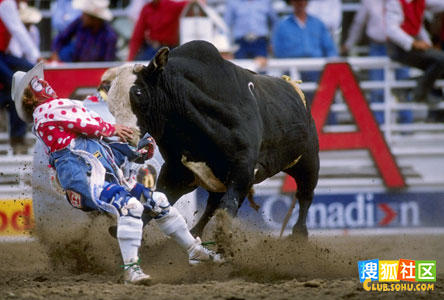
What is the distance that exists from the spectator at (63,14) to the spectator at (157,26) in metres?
0.88

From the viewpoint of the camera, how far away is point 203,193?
864cm

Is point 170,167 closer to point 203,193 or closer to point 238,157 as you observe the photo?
point 238,157

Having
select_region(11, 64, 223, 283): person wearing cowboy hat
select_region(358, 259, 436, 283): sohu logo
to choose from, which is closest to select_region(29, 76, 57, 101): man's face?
select_region(11, 64, 223, 283): person wearing cowboy hat

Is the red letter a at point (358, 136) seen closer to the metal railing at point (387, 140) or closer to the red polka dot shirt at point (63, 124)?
the metal railing at point (387, 140)

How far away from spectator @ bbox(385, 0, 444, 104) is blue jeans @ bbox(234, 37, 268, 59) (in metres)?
1.30

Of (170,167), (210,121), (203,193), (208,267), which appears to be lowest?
(203,193)

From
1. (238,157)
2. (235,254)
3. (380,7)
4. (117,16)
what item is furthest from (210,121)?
(117,16)

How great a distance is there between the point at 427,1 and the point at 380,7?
0.55m

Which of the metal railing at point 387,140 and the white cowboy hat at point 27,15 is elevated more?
the white cowboy hat at point 27,15

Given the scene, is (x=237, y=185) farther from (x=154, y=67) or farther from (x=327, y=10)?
(x=327, y=10)

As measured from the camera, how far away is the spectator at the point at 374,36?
9.06m

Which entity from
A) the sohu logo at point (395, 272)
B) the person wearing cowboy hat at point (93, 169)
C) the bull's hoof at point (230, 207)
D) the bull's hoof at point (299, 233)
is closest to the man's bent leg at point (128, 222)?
the person wearing cowboy hat at point (93, 169)

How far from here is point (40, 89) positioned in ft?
17.3

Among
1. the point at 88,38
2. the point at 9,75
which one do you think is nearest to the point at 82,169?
the point at 9,75
